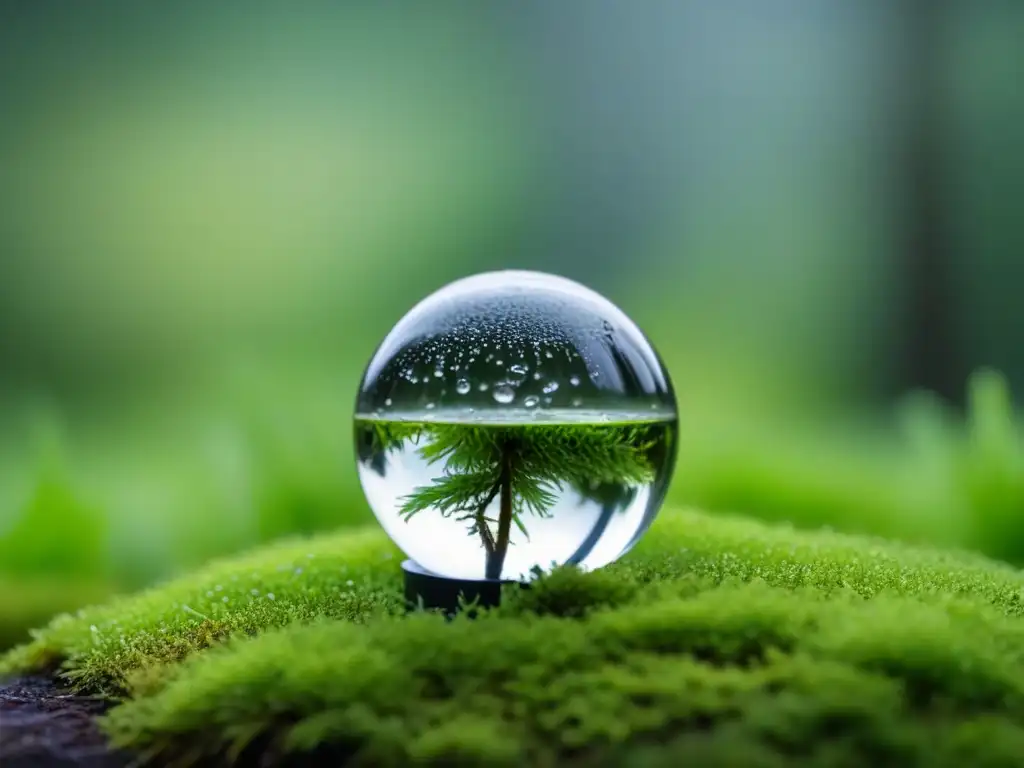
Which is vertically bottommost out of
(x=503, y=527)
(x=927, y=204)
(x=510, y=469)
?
(x=503, y=527)

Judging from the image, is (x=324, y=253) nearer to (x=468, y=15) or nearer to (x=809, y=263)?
(x=468, y=15)

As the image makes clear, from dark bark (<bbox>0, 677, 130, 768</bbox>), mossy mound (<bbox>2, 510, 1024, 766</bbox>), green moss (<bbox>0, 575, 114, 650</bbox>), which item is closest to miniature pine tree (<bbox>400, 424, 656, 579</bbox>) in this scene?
mossy mound (<bbox>2, 510, 1024, 766</bbox>)

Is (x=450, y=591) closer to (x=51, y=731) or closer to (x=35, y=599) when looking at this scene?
(x=51, y=731)

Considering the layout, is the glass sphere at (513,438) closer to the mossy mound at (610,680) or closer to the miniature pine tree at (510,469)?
the miniature pine tree at (510,469)

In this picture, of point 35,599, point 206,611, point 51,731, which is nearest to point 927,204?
point 35,599

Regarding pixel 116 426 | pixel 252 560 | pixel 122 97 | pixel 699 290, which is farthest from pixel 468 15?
pixel 252 560

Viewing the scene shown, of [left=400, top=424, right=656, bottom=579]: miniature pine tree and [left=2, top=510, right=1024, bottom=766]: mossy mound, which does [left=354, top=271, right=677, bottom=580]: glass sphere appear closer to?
[left=400, top=424, right=656, bottom=579]: miniature pine tree
